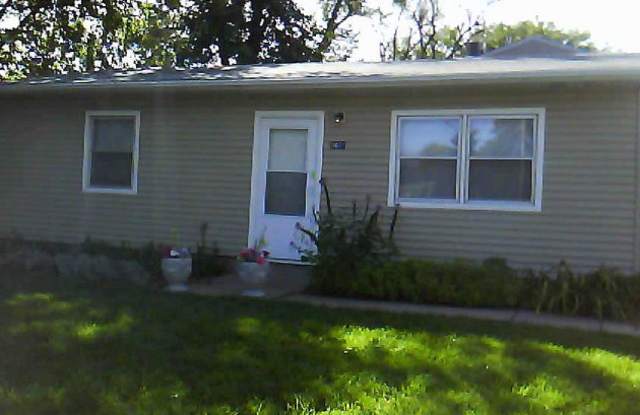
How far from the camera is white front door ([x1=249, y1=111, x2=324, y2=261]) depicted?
9.30 m

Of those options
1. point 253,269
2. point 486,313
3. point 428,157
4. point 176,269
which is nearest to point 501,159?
point 428,157

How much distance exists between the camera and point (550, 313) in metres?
6.95

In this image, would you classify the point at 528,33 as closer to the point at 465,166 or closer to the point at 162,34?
Result: the point at 162,34

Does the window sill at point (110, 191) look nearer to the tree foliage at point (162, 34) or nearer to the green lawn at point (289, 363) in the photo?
the green lawn at point (289, 363)

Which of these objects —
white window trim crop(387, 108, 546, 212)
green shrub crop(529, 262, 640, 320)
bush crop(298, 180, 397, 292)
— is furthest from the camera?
white window trim crop(387, 108, 546, 212)

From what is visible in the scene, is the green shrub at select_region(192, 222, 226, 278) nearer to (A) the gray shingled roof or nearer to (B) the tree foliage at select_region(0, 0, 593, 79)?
(A) the gray shingled roof

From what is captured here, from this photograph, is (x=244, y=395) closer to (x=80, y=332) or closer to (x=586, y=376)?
(x=80, y=332)

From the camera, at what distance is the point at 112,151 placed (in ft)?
33.9

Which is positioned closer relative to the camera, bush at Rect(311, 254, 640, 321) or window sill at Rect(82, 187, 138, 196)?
bush at Rect(311, 254, 640, 321)

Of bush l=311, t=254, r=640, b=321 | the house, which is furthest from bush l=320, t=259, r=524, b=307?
the house

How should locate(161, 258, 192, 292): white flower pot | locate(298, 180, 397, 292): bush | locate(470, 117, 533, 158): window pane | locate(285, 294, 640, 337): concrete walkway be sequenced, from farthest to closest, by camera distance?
locate(470, 117, 533, 158): window pane, locate(298, 180, 397, 292): bush, locate(161, 258, 192, 292): white flower pot, locate(285, 294, 640, 337): concrete walkway

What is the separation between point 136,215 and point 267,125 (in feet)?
8.23

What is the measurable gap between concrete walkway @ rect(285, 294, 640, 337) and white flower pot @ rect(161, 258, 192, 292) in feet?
4.14

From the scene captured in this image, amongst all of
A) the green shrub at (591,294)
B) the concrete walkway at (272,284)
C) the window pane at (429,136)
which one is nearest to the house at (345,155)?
the window pane at (429,136)
